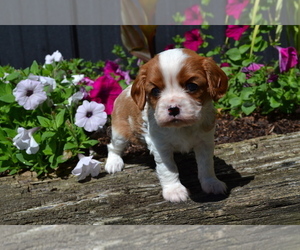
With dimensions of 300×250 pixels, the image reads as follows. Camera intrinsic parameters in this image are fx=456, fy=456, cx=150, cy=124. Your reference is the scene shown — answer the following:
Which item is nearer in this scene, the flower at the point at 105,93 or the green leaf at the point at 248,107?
the flower at the point at 105,93

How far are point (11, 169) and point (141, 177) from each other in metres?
1.09

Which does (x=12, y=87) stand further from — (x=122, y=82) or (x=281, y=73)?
(x=281, y=73)

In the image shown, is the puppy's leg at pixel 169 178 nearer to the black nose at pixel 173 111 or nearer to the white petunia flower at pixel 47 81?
the black nose at pixel 173 111

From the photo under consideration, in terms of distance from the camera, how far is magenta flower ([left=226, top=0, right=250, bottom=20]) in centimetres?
566

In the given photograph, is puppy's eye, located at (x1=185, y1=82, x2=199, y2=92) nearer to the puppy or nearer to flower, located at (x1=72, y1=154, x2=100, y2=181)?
the puppy

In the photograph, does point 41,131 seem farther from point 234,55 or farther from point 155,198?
point 234,55

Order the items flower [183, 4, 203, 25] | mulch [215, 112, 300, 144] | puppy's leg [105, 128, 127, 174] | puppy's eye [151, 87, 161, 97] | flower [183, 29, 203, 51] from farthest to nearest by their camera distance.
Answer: flower [183, 4, 203, 25] < flower [183, 29, 203, 51] < mulch [215, 112, 300, 144] < puppy's leg [105, 128, 127, 174] < puppy's eye [151, 87, 161, 97]

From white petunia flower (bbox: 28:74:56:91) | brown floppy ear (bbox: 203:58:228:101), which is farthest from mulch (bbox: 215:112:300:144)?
white petunia flower (bbox: 28:74:56:91)

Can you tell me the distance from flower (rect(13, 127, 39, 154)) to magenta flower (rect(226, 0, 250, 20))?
10.9 feet

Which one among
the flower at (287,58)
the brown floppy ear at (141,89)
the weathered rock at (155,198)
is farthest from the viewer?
the flower at (287,58)

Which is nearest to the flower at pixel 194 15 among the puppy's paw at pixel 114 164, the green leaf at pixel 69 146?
the puppy's paw at pixel 114 164

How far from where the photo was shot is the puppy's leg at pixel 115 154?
11.8 feet

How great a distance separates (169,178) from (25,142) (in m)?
1.12

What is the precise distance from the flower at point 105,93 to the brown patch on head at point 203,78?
4.51 ft
